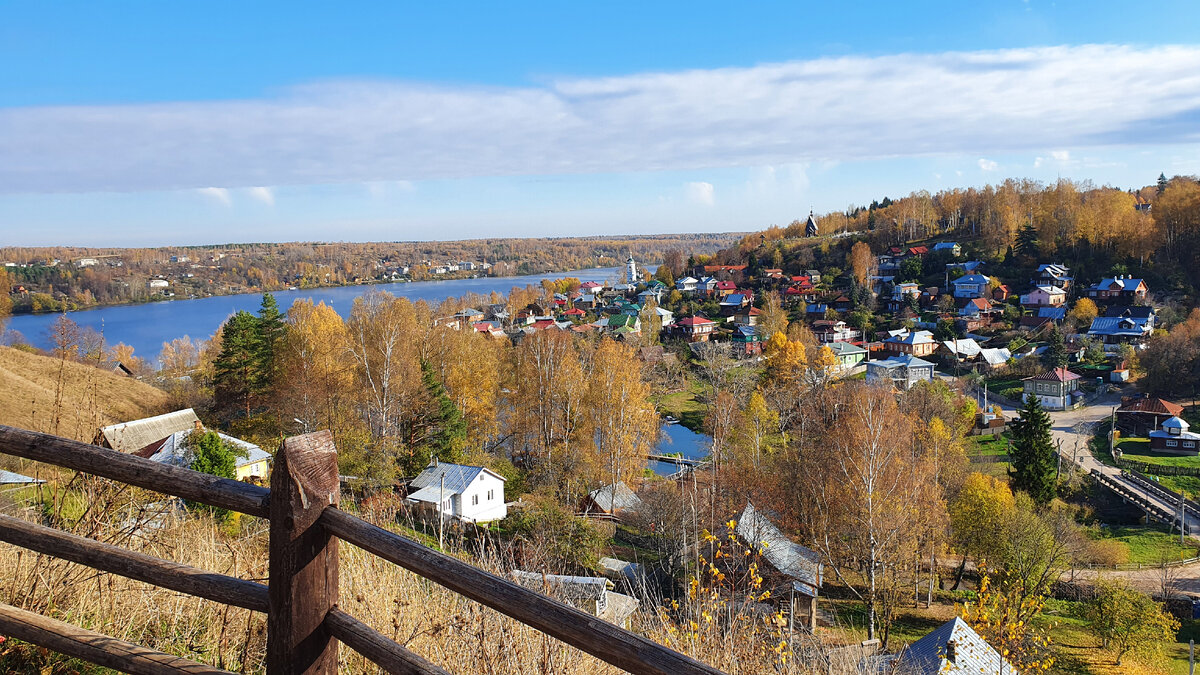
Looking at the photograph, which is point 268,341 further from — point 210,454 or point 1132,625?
point 1132,625

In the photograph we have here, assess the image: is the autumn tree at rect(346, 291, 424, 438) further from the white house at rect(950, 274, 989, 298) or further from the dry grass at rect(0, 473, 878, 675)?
the white house at rect(950, 274, 989, 298)

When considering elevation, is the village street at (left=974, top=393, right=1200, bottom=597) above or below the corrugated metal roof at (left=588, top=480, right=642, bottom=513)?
below

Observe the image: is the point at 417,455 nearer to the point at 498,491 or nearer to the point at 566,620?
the point at 498,491

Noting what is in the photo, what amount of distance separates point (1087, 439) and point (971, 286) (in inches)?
814

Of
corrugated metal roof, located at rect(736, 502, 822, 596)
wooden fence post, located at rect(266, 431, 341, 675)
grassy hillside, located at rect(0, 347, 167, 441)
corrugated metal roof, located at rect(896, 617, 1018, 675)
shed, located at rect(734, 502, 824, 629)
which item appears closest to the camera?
wooden fence post, located at rect(266, 431, 341, 675)

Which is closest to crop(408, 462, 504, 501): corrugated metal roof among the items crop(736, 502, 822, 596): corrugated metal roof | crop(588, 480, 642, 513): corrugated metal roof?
crop(588, 480, 642, 513): corrugated metal roof

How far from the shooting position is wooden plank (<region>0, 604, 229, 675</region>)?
5.00 feet

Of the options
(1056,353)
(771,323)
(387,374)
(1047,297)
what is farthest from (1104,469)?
(1047,297)

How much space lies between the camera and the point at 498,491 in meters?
17.0

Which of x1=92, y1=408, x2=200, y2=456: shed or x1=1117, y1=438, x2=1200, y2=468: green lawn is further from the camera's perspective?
x1=1117, y1=438, x2=1200, y2=468: green lawn

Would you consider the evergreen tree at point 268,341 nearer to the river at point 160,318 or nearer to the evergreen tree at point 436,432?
the evergreen tree at point 436,432

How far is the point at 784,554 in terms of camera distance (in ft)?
43.6

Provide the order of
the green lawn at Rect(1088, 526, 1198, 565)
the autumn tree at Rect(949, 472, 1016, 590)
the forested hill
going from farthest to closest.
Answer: the forested hill < the green lawn at Rect(1088, 526, 1198, 565) < the autumn tree at Rect(949, 472, 1016, 590)

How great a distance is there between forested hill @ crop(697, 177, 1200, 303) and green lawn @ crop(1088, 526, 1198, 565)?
28.4 metres
